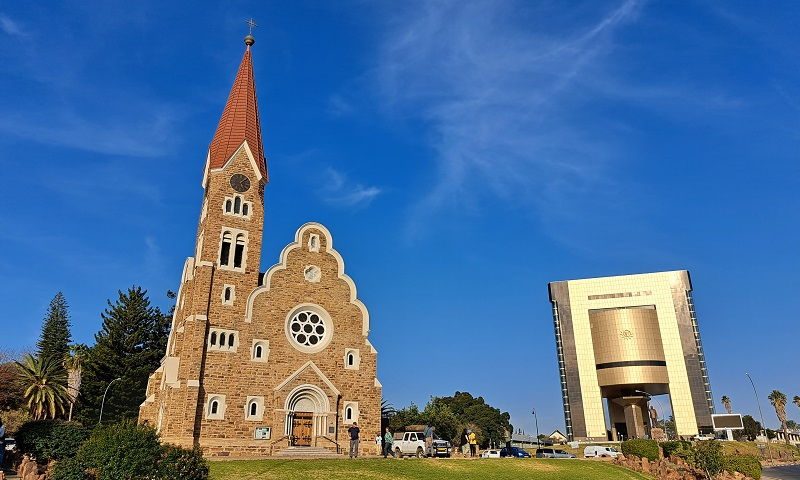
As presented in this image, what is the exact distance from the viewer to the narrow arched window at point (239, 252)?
115ft

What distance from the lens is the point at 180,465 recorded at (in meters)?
15.9

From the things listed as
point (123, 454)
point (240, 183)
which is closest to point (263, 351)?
point (240, 183)

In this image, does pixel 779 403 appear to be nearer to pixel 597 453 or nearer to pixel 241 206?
pixel 597 453

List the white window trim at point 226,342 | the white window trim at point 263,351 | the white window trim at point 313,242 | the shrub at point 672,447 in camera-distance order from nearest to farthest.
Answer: the white window trim at point 226,342
the white window trim at point 263,351
the white window trim at point 313,242
the shrub at point 672,447

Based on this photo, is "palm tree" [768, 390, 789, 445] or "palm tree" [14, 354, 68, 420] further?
"palm tree" [768, 390, 789, 445]

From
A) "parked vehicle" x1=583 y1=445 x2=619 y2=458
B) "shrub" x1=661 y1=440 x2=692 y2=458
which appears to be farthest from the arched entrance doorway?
"shrub" x1=661 y1=440 x2=692 y2=458

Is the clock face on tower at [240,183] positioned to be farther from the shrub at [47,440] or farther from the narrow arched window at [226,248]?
the shrub at [47,440]

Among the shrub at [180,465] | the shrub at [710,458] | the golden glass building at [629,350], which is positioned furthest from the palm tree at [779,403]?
the shrub at [180,465]

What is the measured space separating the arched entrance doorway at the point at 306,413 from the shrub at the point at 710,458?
777 inches

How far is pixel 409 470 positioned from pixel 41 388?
37309 mm

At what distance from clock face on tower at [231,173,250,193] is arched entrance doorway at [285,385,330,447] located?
1269 cm

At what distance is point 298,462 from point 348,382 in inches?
370

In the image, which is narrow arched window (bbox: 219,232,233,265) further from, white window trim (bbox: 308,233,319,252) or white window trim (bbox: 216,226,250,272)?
white window trim (bbox: 308,233,319,252)

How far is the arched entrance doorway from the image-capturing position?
32250 millimetres
